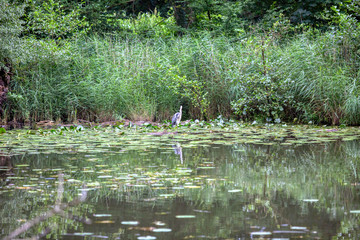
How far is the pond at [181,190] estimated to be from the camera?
98.0 inches

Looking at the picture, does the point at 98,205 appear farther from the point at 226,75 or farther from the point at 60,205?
the point at 226,75

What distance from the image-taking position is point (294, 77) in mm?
10297

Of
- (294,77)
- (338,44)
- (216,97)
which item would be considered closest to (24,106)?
(216,97)

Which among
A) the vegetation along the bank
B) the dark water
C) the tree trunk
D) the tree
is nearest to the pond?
the dark water

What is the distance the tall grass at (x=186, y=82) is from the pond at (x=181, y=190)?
3748 millimetres

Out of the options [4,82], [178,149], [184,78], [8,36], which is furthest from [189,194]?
[4,82]

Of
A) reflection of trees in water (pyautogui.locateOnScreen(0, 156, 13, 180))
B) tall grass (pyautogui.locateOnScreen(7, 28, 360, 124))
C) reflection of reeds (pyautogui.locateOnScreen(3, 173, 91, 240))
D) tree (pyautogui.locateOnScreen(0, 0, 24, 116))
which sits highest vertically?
tree (pyautogui.locateOnScreen(0, 0, 24, 116))

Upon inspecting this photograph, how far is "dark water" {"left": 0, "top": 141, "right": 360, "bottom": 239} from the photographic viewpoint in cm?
247

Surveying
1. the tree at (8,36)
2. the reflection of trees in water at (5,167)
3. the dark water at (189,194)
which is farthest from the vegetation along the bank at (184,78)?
the reflection of trees in water at (5,167)

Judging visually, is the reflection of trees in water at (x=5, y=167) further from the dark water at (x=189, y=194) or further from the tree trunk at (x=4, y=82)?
the tree trunk at (x=4, y=82)

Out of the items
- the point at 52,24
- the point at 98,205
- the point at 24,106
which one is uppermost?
the point at 52,24

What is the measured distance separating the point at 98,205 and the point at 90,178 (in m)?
0.92

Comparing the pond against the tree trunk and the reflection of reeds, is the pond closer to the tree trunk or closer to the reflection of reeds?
the reflection of reeds

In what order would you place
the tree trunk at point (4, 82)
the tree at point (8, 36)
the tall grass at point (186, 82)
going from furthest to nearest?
the tree trunk at point (4, 82) < the tall grass at point (186, 82) < the tree at point (8, 36)
